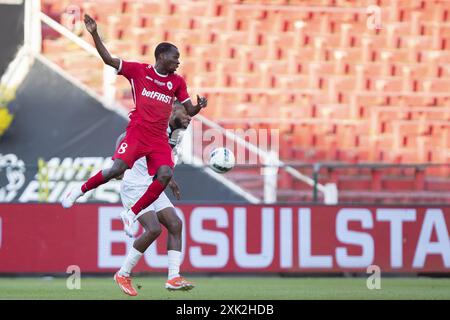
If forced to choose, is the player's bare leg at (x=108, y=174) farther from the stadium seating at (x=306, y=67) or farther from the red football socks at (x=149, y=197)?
the stadium seating at (x=306, y=67)

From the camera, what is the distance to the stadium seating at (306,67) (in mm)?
19594

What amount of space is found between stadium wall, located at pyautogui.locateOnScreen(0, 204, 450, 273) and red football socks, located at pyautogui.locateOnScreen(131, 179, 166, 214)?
4819mm

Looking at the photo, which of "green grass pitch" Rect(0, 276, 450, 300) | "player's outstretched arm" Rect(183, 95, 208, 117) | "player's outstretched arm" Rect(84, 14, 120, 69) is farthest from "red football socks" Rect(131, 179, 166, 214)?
"player's outstretched arm" Rect(84, 14, 120, 69)

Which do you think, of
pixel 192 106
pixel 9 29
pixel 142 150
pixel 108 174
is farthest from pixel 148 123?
pixel 9 29

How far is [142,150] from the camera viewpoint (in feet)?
34.5

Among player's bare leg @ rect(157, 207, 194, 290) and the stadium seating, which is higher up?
the stadium seating

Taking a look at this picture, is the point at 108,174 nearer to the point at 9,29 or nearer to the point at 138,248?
the point at 138,248

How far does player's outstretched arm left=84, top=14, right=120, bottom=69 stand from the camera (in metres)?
10.0

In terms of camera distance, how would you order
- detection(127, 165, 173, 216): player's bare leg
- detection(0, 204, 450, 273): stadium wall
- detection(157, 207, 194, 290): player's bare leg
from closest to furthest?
detection(127, 165, 173, 216): player's bare leg
detection(157, 207, 194, 290): player's bare leg
detection(0, 204, 450, 273): stadium wall

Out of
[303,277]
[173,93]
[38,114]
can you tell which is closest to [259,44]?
[38,114]

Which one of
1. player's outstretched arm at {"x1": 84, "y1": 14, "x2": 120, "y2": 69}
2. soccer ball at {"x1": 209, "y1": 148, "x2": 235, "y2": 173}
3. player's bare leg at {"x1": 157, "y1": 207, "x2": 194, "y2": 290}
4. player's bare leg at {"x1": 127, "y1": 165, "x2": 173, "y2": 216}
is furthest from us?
soccer ball at {"x1": 209, "y1": 148, "x2": 235, "y2": 173}

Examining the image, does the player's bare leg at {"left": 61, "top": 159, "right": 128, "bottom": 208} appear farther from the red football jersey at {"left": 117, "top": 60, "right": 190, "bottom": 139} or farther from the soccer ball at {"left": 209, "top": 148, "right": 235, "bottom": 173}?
the soccer ball at {"left": 209, "top": 148, "right": 235, "bottom": 173}

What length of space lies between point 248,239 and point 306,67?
17.6 ft

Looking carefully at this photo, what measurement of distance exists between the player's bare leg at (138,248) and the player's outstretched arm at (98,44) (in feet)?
4.86
